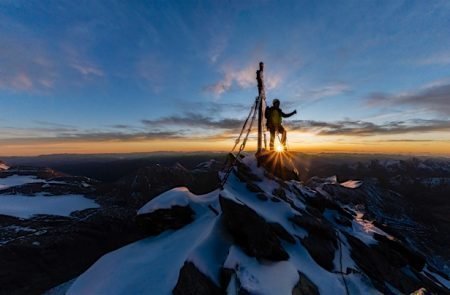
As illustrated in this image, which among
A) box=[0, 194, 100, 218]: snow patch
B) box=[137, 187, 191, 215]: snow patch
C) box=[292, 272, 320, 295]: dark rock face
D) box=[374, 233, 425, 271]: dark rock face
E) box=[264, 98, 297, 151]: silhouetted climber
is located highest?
box=[264, 98, 297, 151]: silhouetted climber

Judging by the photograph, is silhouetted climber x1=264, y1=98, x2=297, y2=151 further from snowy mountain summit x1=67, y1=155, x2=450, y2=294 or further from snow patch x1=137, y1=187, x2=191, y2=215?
snow patch x1=137, y1=187, x2=191, y2=215

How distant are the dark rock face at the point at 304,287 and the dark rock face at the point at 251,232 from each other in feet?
5.78

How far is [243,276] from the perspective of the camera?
52.2 feet

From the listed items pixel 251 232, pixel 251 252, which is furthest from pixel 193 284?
pixel 251 232

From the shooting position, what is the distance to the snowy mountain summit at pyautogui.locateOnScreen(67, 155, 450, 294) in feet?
55.0

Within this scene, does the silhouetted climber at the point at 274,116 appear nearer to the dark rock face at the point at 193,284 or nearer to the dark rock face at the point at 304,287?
the dark rock face at the point at 304,287

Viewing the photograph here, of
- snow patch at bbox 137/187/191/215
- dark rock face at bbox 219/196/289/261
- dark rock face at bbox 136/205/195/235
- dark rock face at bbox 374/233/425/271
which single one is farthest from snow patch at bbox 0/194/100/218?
dark rock face at bbox 374/233/425/271

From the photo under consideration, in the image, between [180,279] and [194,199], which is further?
[194,199]

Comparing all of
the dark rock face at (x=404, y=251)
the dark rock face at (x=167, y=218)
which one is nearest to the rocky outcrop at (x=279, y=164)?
the dark rock face at (x=167, y=218)

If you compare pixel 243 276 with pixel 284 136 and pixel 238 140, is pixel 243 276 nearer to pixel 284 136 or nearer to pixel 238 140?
pixel 238 140

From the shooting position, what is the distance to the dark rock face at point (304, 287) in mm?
15513

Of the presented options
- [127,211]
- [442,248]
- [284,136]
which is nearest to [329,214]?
[284,136]

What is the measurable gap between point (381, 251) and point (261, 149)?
48.3 ft

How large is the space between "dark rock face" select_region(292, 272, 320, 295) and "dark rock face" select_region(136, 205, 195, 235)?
10.8 metres
